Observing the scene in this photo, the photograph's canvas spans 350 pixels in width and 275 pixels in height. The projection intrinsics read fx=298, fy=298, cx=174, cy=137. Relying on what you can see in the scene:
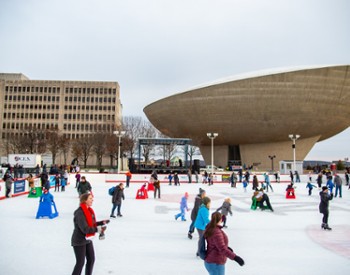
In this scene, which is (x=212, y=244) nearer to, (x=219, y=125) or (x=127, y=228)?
(x=127, y=228)

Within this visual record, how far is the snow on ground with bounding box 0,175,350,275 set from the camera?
17.6ft

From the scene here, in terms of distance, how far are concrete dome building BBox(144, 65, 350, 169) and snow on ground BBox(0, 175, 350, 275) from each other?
39644mm

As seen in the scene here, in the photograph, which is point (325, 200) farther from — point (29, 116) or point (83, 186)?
point (29, 116)

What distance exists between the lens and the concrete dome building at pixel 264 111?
47625mm

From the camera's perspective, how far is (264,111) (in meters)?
50.4

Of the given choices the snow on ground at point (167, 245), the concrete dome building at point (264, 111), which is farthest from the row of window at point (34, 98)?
the snow on ground at point (167, 245)

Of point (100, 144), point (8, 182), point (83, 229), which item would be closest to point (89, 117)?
point (100, 144)

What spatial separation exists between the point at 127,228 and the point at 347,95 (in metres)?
50.6

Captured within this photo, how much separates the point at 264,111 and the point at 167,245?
1835 inches

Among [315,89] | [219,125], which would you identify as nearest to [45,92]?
[219,125]

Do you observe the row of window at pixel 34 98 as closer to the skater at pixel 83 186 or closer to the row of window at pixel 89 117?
the row of window at pixel 89 117

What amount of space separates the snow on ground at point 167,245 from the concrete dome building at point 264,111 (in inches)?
1561

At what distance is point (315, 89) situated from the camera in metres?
47.7

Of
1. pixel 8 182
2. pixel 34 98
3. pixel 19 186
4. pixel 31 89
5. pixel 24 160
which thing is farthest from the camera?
pixel 31 89
